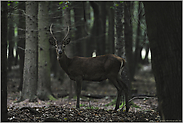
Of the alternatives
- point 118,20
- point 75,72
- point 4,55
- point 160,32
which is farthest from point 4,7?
point 118,20

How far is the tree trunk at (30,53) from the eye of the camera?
10227mm

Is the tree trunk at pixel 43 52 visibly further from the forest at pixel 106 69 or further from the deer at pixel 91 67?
the deer at pixel 91 67

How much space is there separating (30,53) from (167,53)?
7559mm

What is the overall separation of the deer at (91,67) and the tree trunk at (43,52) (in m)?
2.25

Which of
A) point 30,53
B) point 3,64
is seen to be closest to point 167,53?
point 3,64

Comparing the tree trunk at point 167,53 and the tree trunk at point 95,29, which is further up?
the tree trunk at point 95,29

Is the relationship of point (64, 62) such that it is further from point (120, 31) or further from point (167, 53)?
point (167, 53)

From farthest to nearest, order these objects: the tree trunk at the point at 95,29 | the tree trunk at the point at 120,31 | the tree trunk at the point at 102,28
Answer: the tree trunk at the point at 102,28 → the tree trunk at the point at 95,29 → the tree trunk at the point at 120,31

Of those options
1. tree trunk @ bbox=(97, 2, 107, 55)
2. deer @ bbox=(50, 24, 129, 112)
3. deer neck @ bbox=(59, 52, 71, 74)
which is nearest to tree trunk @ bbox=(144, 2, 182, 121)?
deer @ bbox=(50, 24, 129, 112)

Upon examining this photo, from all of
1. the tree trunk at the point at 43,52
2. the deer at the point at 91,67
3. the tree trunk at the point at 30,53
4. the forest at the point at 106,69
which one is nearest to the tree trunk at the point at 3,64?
the forest at the point at 106,69

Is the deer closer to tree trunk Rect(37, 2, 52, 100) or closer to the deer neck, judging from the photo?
the deer neck

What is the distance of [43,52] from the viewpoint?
34.7 ft

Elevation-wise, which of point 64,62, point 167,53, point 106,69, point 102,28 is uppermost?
point 102,28

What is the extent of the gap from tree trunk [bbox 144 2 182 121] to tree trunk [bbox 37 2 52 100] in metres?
7.27
